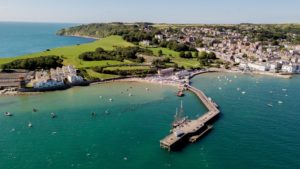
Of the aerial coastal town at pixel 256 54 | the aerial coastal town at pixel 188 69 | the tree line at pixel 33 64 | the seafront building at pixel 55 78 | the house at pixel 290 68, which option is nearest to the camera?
the seafront building at pixel 55 78

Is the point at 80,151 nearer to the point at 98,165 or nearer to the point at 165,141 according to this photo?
the point at 98,165

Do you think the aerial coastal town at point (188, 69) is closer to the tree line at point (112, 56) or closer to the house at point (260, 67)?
the house at point (260, 67)

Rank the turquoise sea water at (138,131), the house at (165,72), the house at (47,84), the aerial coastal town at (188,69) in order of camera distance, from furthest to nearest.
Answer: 1. the house at (165,72)
2. the aerial coastal town at (188,69)
3. the house at (47,84)
4. the turquoise sea water at (138,131)

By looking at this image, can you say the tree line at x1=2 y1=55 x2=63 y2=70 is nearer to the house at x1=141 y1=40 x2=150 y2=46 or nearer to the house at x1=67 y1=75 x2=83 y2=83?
the house at x1=67 y1=75 x2=83 y2=83

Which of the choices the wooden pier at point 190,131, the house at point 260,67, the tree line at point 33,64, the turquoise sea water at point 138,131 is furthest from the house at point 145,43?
the wooden pier at point 190,131

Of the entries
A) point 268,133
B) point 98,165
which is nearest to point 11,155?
point 98,165

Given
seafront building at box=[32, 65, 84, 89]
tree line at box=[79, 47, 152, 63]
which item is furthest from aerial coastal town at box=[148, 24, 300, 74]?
seafront building at box=[32, 65, 84, 89]
